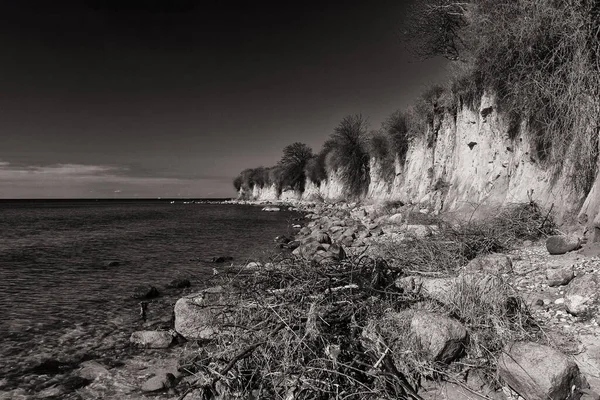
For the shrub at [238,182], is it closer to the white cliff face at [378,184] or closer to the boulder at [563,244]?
the white cliff face at [378,184]

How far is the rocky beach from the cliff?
8.25 feet

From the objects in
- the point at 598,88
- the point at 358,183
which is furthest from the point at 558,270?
the point at 358,183

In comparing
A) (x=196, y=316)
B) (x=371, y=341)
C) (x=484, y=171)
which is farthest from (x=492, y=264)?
(x=484, y=171)

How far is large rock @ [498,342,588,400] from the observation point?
10.7 ft

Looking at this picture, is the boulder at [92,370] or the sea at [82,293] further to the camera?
the sea at [82,293]

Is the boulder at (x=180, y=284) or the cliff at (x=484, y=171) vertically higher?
the cliff at (x=484, y=171)

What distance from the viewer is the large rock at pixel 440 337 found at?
3.76 m

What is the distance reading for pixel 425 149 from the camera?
21.1 m

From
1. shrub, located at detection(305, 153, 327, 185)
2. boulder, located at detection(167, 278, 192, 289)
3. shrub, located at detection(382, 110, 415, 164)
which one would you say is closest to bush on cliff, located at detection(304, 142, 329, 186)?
shrub, located at detection(305, 153, 327, 185)

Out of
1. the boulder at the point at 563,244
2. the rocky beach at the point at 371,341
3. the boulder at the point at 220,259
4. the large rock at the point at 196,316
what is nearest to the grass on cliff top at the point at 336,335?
the rocky beach at the point at 371,341

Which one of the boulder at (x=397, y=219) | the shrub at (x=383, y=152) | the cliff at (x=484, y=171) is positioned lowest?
the boulder at (x=397, y=219)

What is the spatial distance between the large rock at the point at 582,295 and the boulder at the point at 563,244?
1698 millimetres

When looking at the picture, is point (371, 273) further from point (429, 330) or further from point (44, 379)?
point (44, 379)

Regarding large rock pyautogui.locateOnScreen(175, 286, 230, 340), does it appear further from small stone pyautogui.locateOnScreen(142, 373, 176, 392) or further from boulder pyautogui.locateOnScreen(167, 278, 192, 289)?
boulder pyautogui.locateOnScreen(167, 278, 192, 289)
